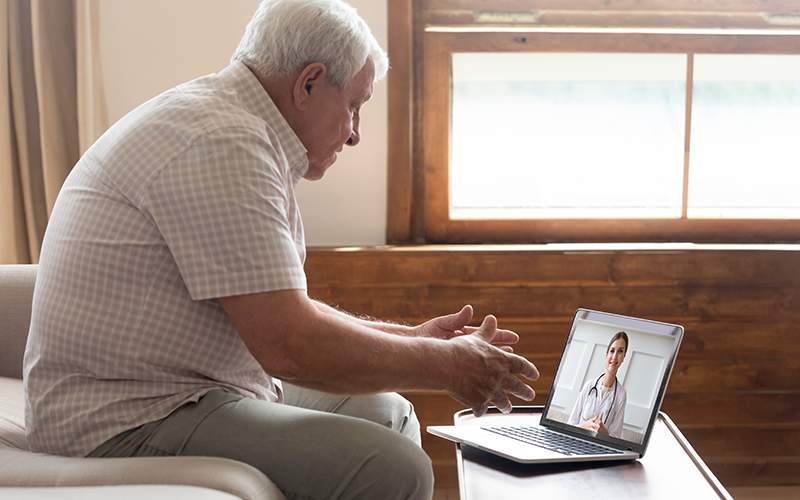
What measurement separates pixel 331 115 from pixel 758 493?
176cm

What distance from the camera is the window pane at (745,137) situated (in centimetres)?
195

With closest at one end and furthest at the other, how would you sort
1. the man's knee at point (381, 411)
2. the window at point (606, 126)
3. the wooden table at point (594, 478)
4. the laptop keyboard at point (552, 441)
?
the wooden table at point (594, 478), the laptop keyboard at point (552, 441), the man's knee at point (381, 411), the window at point (606, 126)

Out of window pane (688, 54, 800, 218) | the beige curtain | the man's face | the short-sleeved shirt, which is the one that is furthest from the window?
the short-sleeved shirt

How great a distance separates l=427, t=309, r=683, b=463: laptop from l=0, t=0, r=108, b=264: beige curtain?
141 centimetres

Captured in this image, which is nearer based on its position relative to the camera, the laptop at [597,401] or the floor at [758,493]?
the laptop at [597,401]

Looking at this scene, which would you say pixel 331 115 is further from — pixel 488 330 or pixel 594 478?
pixel 594 478

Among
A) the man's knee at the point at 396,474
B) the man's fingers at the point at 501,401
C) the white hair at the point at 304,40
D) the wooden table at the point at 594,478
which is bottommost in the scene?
the wooden table at the point at 594,478

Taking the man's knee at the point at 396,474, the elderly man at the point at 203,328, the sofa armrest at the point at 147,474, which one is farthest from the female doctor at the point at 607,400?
the sofa armrest at the point at 147,474

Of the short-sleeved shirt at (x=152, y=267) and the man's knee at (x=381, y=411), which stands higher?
the short-sleeved shirt at (x=152, y=267)

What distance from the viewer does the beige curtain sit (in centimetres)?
174

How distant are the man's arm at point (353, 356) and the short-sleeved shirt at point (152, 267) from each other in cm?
4

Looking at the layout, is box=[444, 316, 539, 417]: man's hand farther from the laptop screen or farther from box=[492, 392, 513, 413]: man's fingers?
the laptop screen

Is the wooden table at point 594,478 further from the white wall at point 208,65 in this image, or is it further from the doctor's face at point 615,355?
the white wall at point 208,65

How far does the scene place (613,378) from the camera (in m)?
1.03
